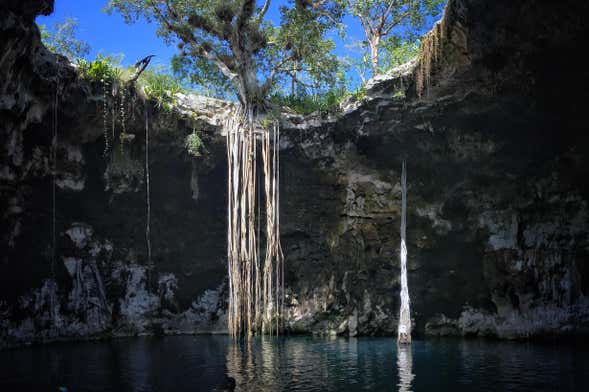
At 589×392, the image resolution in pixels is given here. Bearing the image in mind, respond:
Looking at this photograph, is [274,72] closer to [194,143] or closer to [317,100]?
[317,100]

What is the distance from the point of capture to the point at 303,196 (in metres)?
16.3

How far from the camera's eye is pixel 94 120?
13.7 m

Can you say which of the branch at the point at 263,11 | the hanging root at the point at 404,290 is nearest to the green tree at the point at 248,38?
the branch at the point at 263,11

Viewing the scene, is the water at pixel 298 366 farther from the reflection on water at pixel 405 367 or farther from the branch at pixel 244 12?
the branch at pixel 244 12

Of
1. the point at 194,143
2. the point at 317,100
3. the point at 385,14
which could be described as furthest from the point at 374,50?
the point at 194,143

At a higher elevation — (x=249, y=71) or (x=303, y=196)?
(x=249, y=71)

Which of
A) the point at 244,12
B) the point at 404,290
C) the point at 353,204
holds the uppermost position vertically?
the point at 244,12

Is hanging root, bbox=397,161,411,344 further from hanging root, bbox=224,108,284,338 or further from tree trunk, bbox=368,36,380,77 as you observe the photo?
tree trunk, bbox=368,36,380,77

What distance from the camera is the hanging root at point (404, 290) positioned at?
1344 cm

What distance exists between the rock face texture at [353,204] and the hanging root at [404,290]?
724 mm

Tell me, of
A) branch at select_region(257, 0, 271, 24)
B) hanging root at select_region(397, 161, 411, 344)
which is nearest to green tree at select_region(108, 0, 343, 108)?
branch at select_region(257, 0, 271, 24)

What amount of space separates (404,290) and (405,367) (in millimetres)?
4407

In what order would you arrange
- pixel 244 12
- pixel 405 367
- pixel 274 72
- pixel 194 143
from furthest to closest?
pixel 274 72
pixel 194 143
pixel 244 12
pixel 405 367

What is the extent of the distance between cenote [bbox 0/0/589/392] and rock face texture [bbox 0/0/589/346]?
5 centimetres
